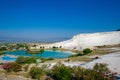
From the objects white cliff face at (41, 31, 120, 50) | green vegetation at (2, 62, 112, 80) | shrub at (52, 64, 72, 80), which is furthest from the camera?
Answer: white cliff face at (41, 31, 120, 50)

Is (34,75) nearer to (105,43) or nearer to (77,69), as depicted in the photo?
(77,69)

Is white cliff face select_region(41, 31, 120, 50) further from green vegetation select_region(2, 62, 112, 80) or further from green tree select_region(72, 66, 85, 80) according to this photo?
green tree select_region(72, 66, 85, 80)

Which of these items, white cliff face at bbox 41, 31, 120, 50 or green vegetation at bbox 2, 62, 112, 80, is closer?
green vegetation at bbox 2, 62, 112, 80

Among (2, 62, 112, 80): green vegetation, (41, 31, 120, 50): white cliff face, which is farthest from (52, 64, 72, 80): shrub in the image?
(41, 31, 120, 50): white cliff face

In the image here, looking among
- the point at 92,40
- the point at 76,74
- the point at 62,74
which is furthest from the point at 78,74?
the point at 92,40

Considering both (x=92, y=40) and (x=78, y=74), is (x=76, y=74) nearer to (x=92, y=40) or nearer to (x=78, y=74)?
(x=78, y=74)

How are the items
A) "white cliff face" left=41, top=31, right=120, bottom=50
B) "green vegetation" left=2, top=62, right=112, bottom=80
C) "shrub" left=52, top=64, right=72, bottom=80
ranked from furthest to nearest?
"white cliff face" left=41, top=31, right=120, bottom=50, "shrub" left=52, top=64, right=72, bottom=80, "green vegetation" left=2, top=62, right=112, bottom=80

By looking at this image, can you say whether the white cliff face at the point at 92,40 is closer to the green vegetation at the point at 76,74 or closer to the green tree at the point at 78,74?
the green vegetation at the point at 76,74

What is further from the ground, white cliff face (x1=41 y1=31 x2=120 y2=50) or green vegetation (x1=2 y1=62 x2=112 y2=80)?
white cliff face (x1=41 y1=31 x2=120 y2=50)

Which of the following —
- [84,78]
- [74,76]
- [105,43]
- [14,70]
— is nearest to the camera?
[84,78]

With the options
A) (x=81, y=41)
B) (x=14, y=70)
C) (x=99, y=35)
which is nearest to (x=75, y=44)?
(x=81, y=41)

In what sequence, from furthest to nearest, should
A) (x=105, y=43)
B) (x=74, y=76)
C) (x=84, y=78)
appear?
(x=105, y=43) < (x=74, y=76) < (x=84, y=78)
